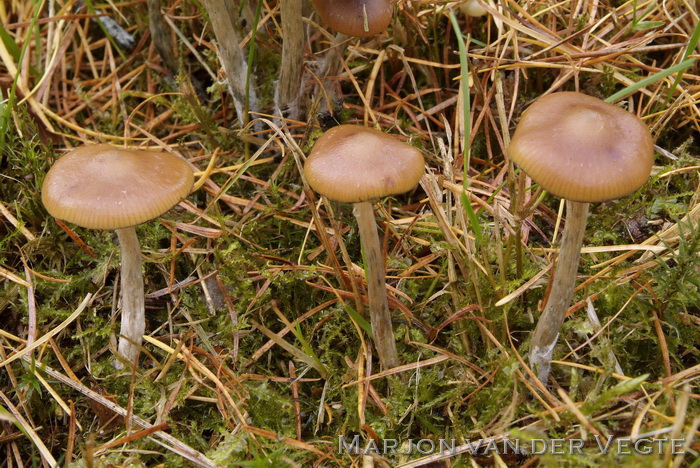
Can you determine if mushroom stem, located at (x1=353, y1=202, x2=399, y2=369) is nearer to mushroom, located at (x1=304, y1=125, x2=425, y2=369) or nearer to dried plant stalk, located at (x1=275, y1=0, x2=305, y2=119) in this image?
mushroom, located at (x1=304, y1=125, x2=425, y2=369)

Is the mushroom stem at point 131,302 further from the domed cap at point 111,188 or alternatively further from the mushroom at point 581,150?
the mushroom at point 581,150

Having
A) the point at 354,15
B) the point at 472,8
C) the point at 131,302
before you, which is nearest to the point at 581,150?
the point at 354,15

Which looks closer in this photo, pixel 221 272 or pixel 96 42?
pixel 221 272

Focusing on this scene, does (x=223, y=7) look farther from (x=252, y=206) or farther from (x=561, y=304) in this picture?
(x=561, y=304)

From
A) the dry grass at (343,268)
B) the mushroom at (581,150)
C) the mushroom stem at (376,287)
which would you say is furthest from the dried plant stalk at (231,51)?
the mushroom at (581,150)

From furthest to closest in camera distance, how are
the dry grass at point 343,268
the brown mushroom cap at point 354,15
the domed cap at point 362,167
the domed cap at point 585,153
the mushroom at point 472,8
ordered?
the mushroom at point 472,8
the brown mushroom cap at point 354,15
the dry grass at point 343,268
the domed cap at point 362,167
the domed cap at point 585,153

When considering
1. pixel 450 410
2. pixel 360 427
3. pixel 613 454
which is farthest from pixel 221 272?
pixel 613 454
